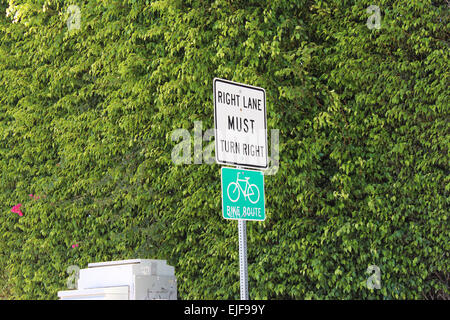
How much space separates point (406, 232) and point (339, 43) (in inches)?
89.1

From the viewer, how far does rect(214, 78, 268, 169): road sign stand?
4.22m

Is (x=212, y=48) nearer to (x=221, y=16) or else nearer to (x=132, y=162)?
(x=221, y=16)

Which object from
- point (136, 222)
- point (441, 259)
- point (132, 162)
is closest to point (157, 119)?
point (132, 162)

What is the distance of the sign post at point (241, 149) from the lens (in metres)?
4.20

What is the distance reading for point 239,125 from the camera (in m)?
4.34

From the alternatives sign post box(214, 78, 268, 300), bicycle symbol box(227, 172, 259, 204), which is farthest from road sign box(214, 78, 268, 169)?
bicycle symbol box(227, 172, 259, 204)

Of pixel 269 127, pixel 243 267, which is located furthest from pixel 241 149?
pixel 269 127

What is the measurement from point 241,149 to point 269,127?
306cm

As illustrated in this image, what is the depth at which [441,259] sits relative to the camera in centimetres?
655

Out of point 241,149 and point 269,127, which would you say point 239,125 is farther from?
point 269,127

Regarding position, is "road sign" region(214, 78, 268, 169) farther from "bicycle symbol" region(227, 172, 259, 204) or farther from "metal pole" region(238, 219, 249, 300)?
"metal pole" region(238, 219, 249, 300)

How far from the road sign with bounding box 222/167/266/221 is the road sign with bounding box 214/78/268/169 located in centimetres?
8

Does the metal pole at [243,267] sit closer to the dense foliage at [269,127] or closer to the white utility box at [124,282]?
the white utility box at [124,282]

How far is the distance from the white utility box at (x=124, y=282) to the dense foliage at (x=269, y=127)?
2.00 metres
